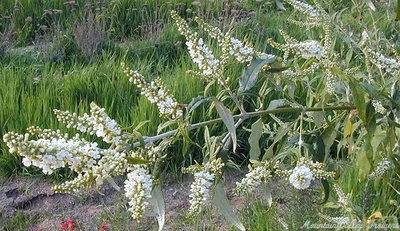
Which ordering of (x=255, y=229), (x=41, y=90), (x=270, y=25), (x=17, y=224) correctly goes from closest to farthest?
(x=255, y=229), (x=17, y=224), (x=41, y=90), (x=270, y=25)

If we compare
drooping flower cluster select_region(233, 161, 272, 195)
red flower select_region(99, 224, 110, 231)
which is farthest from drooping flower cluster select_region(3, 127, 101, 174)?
red flower select_region(99, 224, 110, 231)

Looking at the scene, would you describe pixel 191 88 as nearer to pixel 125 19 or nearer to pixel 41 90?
pixel 41 90

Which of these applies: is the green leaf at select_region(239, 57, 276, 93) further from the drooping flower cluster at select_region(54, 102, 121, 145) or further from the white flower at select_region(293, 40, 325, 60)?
the drooping flower cluster at select_region(54, 102, 121, 145)

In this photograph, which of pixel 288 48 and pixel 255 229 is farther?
pixel 255 229

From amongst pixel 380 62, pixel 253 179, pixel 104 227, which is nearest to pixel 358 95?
pixel 380 62

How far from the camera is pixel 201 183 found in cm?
116

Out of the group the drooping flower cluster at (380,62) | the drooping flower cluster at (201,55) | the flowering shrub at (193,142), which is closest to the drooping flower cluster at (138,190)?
the flowering shrub at (193,142)

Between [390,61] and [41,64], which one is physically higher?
[390,61]

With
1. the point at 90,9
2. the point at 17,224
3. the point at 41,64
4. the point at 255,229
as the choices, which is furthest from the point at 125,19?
the point at 255,229

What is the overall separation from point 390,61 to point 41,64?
2.75 metres

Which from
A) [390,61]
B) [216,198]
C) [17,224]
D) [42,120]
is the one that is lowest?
[17,224]

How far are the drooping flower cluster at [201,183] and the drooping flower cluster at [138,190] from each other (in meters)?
0.09

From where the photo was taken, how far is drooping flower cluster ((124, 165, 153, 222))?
1034 mm

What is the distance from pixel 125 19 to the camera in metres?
4.67
